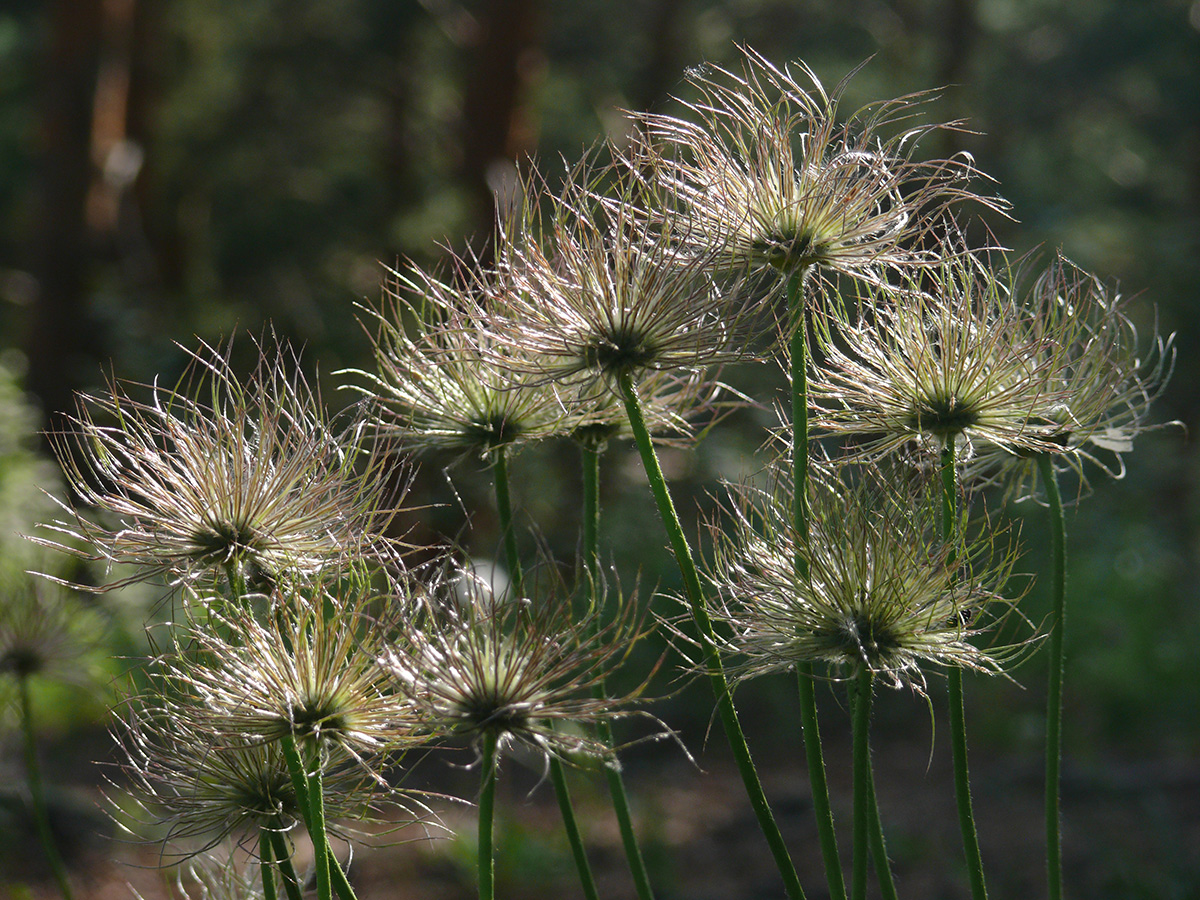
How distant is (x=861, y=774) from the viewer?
1.28 m

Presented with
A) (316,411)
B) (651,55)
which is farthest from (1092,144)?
(316,411)

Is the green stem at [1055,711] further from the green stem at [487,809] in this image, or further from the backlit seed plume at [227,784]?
the backlit seed plume at [227,784]

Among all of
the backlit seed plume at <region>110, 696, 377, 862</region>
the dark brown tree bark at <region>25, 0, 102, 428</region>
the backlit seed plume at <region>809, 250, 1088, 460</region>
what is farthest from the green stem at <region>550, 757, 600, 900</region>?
the dark brown tree bark at <region>25, 0, 102, 428</region>

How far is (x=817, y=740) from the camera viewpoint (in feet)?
4.27

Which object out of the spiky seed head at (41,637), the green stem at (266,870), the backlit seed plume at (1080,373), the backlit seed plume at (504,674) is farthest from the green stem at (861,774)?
the spiky seed head at (41,637)

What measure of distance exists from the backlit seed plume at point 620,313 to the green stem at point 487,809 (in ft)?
1.51

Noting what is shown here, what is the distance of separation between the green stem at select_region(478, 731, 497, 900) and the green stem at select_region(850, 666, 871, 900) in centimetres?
43

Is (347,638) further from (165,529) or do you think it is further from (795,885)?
(795,885)

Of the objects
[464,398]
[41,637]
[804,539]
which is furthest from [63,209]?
[804,539]

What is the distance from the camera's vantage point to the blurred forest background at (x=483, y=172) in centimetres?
719

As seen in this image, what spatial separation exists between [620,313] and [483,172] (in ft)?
25.9

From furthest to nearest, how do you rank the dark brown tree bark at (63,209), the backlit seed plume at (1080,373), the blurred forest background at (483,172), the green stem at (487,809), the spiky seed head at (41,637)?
the dark brown tree bark at (63,209)
the blurred forest background at (483,172)
the spiky seed head at (41,637)
the backlit seed plume at (1080,373)
the green stem at (487,809)

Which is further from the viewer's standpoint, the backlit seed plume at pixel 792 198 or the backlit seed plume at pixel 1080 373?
the backlit seed plume at pixel 1080 373

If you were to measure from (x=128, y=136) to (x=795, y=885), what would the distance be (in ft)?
40.2
